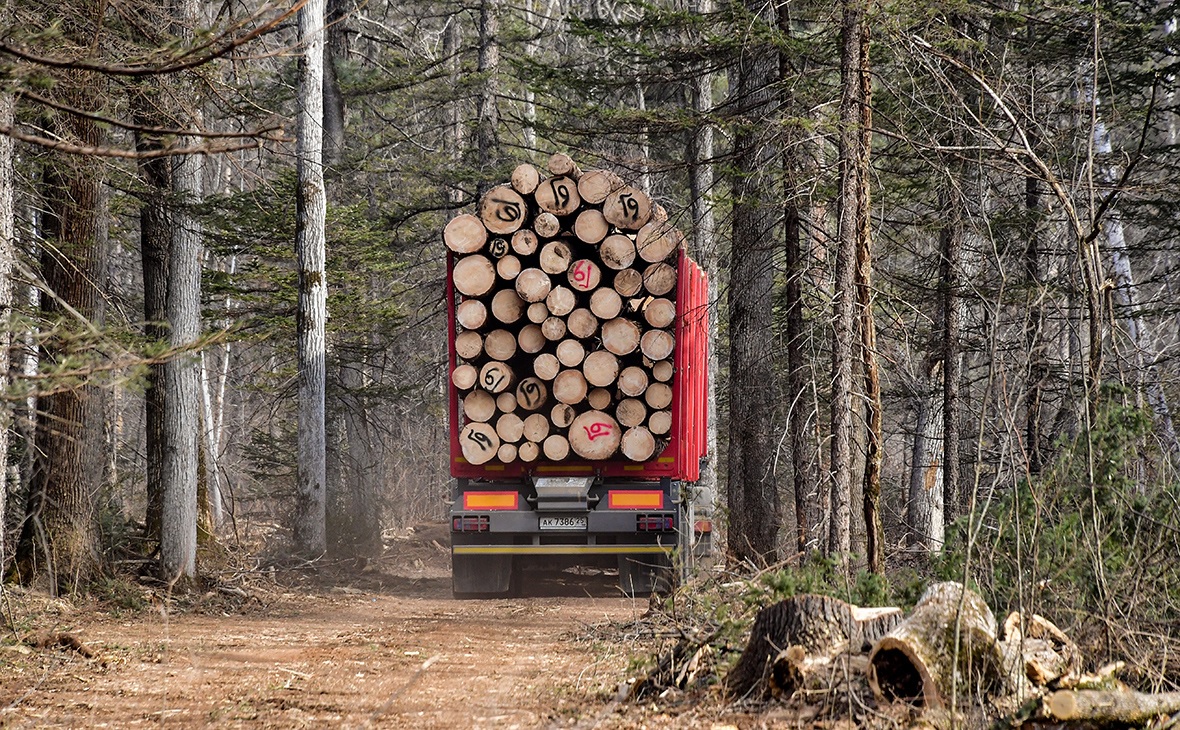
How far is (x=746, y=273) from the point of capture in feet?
38.4

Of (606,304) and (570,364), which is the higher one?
(606,304)

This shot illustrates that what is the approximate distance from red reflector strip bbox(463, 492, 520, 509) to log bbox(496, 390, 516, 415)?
2.91 ft

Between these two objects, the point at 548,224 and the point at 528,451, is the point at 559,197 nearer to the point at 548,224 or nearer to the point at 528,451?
the point at 548,224

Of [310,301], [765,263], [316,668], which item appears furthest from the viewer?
[310,301]

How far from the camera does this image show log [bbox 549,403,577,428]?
10.8 meters

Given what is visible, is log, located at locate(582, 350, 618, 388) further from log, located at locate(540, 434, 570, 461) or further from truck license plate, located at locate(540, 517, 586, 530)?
truck license plate, located at locate(540, 517, 586, 530)

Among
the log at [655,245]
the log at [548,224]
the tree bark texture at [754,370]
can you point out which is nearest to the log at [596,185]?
the log at [548,224]

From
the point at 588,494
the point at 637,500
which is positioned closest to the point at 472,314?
the point at 588,494

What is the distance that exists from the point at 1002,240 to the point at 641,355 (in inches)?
183

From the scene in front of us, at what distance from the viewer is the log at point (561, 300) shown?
10.7m

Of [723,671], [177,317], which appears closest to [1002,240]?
[723,671]

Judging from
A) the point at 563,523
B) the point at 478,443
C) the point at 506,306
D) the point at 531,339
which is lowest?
the point at 563,523

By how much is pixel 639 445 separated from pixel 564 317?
149 centimetres

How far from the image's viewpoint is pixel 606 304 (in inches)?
421
